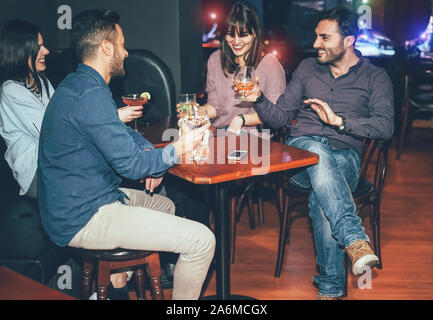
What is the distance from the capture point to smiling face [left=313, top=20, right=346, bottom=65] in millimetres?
2787

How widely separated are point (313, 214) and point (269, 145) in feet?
1.64

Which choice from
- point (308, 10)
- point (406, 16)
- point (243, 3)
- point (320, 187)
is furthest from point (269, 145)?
point (308, 10)

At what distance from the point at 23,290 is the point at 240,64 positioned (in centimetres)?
222

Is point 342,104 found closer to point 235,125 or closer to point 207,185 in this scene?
point 235,125

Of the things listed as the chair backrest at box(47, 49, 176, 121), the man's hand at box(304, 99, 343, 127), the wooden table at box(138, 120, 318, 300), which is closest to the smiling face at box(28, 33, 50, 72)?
the chair backrest at box(47, 49, 176, 121)

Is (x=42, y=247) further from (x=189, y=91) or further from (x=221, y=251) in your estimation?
(x=189, y=91)

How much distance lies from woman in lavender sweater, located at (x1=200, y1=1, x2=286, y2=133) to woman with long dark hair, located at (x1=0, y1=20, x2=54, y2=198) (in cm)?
100

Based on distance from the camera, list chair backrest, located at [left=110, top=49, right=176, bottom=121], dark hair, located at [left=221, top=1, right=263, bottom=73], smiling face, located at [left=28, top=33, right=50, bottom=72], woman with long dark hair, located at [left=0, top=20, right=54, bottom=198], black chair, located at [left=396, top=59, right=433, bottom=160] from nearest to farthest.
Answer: woman with long dark hair, located at [left=0, top=20, right=54, bottom=198] → smiling face, located at [left=28, top=33, right=50, bottom=72] → dark hair, located at [left=221, top=1, right=263, bottom=73] → chair backrest, located at [left=110, top=49, right=176, bottom=121] → black chair, located at [left=396, top=59, right=433, bottom=160]

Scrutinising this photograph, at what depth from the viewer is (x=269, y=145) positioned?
2266mm

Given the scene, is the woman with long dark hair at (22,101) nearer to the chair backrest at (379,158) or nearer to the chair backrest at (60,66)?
the chair backrest at (60,66)

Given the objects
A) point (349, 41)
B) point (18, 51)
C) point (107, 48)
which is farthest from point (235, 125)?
point (18, 51)

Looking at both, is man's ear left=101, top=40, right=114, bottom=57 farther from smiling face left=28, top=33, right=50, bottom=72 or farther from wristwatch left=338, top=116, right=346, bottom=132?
wristwatch left=338, top=116, right=346, bottom=132

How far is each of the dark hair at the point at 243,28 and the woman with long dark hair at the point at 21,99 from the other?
3.67 feet

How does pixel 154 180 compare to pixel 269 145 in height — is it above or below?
below
